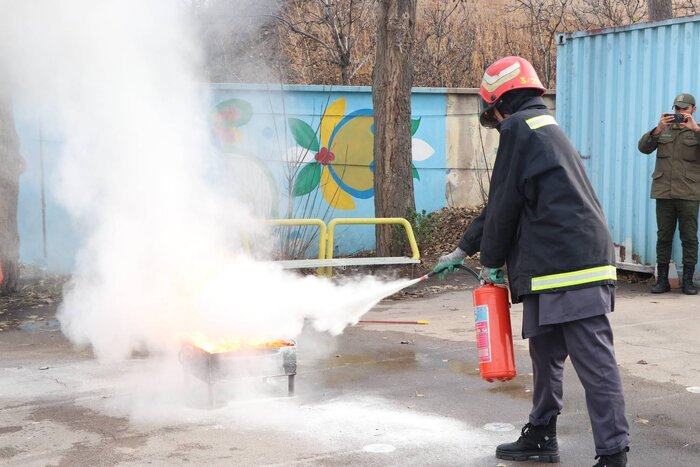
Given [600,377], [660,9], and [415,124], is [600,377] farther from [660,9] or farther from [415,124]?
[660,9]

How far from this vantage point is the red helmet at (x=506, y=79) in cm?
452

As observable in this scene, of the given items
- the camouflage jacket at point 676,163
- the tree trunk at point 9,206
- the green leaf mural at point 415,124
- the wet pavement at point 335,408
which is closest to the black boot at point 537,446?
the wet pavement at point 335,408

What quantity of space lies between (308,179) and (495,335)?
9.15 metres

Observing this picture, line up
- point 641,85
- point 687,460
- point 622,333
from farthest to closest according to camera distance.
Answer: point 641,85, point 622,333, point 687,460

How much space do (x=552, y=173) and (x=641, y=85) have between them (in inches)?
272

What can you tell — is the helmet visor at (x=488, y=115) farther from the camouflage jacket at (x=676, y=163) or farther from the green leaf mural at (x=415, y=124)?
the green leaf mural at (x=415, y=124)

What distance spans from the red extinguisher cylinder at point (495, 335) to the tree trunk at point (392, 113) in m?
6.70

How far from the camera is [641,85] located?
412 inches

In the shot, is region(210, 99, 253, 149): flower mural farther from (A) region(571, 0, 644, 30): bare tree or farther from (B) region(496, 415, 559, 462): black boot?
(A) region(571, 0, 644, 30): bare tree

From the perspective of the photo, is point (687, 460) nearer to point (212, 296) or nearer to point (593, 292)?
point (593, 292)

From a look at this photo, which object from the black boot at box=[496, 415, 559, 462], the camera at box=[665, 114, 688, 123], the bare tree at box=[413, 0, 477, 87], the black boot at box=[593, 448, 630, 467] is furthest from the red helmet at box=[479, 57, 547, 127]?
the bare tree at box=[413, 0, 477, 87]

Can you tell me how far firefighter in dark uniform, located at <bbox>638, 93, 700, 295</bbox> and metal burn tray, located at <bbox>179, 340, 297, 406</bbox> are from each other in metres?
5.71

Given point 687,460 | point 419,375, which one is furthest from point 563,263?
point 419,375

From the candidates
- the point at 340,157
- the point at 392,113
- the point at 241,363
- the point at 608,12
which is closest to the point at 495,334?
the point at 241,363
